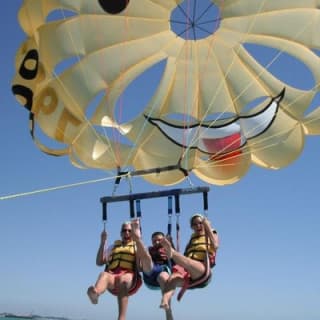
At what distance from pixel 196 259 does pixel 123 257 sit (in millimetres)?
965

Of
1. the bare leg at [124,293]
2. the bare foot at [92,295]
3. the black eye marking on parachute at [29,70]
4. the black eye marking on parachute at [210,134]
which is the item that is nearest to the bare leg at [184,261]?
the bare leg at [124,293]

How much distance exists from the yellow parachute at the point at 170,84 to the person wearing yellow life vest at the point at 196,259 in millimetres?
1151

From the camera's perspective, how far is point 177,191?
7996 mm

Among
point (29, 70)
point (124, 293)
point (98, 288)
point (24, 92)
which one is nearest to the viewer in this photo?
point (98, 288)

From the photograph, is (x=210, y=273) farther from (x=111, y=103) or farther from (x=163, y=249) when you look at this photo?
(x=111, y=103)

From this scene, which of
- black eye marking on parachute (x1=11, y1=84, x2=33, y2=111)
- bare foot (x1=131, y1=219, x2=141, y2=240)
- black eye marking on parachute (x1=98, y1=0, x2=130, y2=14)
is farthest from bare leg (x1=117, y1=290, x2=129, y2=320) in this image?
black eye marking on parachute (x1=98, y1=0, x2=130, y2=14)

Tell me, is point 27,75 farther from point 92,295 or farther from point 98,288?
point 92,295

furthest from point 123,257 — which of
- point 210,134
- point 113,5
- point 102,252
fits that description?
point 113,5

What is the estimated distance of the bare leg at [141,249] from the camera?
760 centimetres

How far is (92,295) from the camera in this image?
7.41 meters

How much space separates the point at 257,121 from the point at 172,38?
1.95 m

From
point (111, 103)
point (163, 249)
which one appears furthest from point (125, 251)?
point (111, 103)

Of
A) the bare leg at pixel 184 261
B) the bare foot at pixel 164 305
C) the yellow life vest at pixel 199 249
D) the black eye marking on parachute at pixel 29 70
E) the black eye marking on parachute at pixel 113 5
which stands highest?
the black eye marking on parachute at pixel 113 5

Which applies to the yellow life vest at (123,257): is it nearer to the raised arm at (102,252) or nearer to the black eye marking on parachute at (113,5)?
the raised arm at (102,252)
